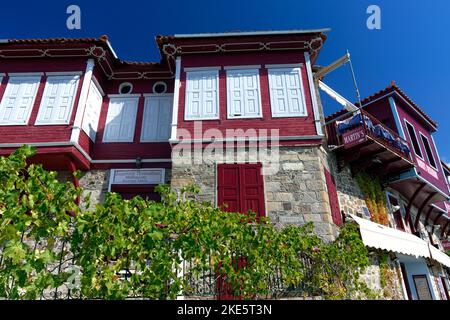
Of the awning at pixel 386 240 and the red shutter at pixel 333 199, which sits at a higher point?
the red shutter at pixel 333 199

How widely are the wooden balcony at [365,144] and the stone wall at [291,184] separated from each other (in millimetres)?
1256

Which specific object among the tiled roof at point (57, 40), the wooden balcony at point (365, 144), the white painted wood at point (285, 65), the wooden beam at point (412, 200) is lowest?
the wooden beam at point (412, 200)

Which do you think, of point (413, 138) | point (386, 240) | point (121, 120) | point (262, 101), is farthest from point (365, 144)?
point (121, 120)

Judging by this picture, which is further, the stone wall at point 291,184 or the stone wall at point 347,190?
the stone wall at point 347,190

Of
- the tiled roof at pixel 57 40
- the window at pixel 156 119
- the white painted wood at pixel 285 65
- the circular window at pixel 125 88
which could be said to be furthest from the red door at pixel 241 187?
the tiled roof at pixel 57 40

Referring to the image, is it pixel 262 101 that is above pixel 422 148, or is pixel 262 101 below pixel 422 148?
below

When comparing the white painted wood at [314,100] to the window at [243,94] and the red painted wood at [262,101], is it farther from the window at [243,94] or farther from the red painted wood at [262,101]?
the window at [243,94]

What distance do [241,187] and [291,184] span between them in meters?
1.47

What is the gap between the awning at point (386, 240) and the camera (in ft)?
27.2

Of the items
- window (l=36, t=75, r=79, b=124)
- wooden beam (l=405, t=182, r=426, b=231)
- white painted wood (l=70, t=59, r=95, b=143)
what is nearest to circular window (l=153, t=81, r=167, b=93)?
white painted wood (l=70, t=59, r=95, b=143)

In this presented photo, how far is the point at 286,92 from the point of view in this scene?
1005cm

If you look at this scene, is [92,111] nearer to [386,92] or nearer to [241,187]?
[241,187]
